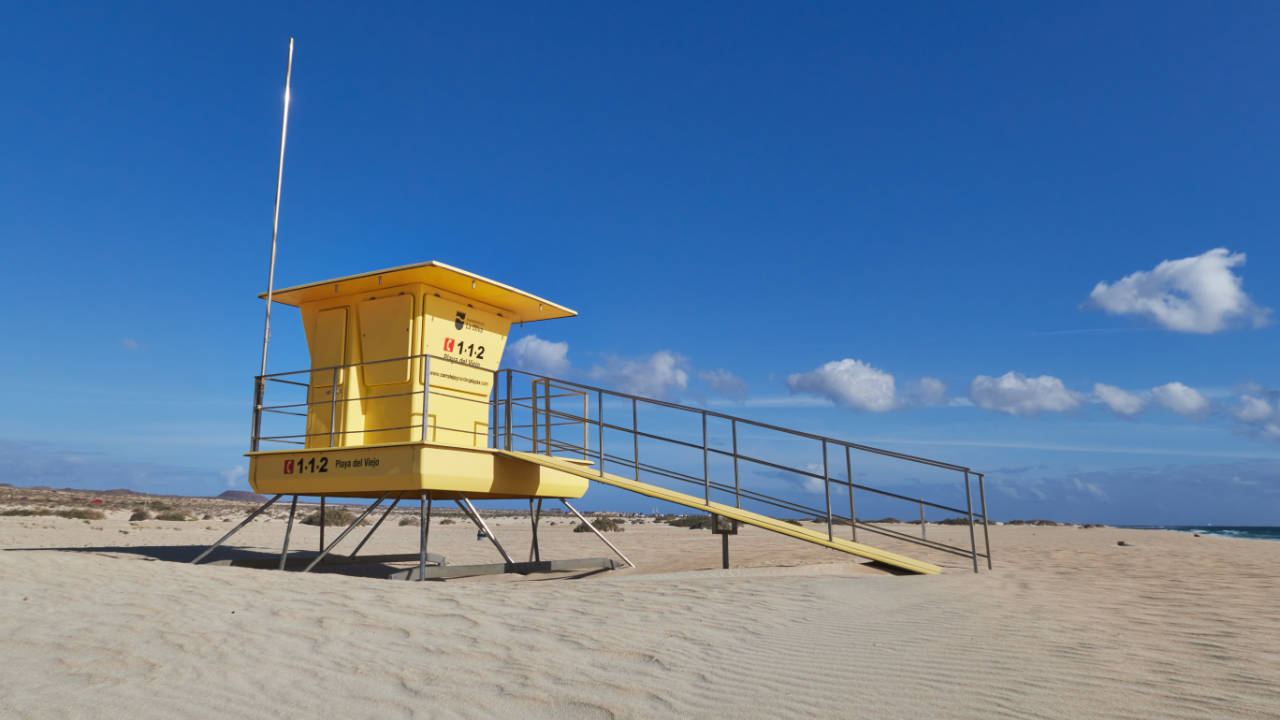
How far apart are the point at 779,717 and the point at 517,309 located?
1032cm

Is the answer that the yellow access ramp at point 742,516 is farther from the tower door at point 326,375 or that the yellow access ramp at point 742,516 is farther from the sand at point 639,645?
the tower door at point 326,375

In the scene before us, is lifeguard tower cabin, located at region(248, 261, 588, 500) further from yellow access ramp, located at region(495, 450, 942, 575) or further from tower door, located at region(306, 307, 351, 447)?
A: yellow access ramp, located at region(495, 450, 942, 575)

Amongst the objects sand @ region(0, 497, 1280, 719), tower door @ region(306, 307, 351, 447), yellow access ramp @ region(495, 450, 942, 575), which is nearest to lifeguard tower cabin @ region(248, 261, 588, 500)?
tower door @ region(306, 307, 351, 447)

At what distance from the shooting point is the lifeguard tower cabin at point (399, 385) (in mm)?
11492

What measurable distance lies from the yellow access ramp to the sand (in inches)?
24.5

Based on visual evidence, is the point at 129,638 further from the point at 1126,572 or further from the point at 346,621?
the point at 1126,572

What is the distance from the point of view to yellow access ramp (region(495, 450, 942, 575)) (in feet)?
35.9

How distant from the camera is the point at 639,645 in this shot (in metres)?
5.85

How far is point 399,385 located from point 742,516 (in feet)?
18.0

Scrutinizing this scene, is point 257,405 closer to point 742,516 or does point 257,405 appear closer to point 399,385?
point 399,385

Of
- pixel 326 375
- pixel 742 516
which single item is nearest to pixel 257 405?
pixel 326 375

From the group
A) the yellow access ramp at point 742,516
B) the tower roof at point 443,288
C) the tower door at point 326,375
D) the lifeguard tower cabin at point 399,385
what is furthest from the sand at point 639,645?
the tower roof at point 443,288

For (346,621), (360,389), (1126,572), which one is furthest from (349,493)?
(1126,572)

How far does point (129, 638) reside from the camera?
5957 millimetres
